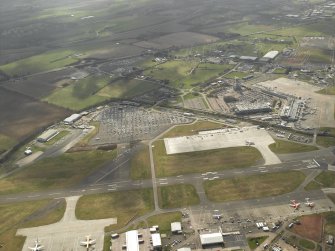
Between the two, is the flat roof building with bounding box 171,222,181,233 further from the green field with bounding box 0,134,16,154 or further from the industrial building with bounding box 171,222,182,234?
the green field with bounding box 0,134,16,154

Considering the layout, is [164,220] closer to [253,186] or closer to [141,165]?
[141,165]

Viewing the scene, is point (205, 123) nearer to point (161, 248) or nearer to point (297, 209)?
point (297, 209)

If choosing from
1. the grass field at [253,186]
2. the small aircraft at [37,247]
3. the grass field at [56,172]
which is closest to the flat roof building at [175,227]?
the grass field at [253,186]

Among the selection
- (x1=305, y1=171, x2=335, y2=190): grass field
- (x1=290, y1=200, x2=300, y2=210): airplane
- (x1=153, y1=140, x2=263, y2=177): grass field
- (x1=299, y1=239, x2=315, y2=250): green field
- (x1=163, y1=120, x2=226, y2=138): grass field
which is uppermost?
(x1=163, y1=120, x2=226, y2=138): grass field

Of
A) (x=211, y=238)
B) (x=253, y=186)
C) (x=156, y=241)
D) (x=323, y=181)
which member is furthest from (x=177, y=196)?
(x=323, y=181)

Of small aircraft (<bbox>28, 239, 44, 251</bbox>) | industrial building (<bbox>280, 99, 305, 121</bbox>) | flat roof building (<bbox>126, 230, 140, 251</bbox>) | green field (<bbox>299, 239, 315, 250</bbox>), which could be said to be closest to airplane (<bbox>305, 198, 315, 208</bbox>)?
green field (<bbox>299, 239, 315, 250</bbox>)

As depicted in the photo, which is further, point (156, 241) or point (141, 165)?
point (141, 165)
